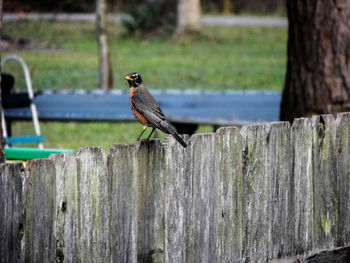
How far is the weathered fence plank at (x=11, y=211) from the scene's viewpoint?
13.9ft

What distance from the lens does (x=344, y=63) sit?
26.0 ft

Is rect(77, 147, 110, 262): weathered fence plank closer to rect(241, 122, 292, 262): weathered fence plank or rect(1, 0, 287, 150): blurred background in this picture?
rect(241, 122, 292, 262): weathered fence plank

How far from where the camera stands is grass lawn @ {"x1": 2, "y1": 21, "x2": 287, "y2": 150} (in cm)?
1560

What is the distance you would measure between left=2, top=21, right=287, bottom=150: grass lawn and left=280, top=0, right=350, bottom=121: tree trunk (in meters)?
5.59

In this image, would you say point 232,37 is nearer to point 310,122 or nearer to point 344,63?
point 344,63

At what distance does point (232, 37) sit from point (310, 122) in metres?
26.6

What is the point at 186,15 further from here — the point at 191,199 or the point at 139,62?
the point at 191,199

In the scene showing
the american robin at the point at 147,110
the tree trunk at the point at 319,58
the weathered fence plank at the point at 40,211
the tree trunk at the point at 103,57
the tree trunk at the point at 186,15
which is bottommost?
the weathered fence plank at the point at 40,211

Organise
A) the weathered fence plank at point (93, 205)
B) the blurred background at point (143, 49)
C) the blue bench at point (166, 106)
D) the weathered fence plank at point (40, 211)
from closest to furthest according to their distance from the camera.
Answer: the weathered fence plank at point (40, 211)
the weathered fence plank at point (93, 205)
the blue bench at point (166, 106)
the blurred background at point (143, 49)

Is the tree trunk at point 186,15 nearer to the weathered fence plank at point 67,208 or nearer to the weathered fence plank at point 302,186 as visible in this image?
the weathered fence plank at point 302,186

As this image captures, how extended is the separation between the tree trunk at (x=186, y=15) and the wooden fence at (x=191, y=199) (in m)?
25.5

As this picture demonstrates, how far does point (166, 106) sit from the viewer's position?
1324cm

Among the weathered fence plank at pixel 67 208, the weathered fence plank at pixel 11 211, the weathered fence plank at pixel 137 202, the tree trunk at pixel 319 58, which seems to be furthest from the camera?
the tree trunk at pixel 319 58

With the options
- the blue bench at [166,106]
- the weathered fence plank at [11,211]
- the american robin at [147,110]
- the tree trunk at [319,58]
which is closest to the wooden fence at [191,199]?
the weathered fence plank at [11,211]
